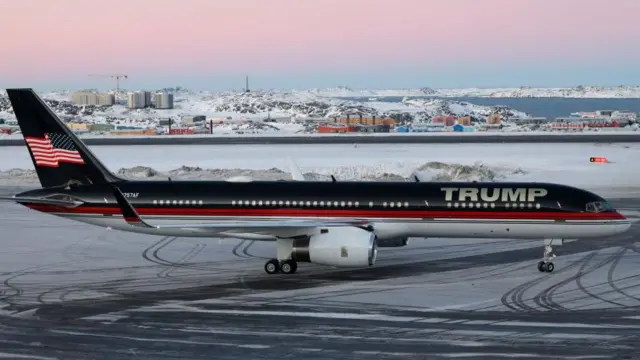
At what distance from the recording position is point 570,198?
1387 inches

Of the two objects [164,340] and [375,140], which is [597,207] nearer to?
[164,340]

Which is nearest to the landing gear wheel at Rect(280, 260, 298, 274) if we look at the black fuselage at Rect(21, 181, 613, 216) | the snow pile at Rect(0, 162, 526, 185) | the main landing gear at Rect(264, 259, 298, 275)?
the main landing gear at Rect(264, 259, 298, 275)

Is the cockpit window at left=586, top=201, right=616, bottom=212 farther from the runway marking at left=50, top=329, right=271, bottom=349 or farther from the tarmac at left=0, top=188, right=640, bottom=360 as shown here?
the runway marking at left=50, top=329, right=271, bottom=349

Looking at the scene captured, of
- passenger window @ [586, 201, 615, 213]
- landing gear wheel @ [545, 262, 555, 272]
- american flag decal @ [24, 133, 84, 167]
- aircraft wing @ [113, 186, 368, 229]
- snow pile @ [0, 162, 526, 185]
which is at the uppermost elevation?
american flag decal @ [24, 133, 84, 167]

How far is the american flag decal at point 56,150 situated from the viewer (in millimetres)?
37719

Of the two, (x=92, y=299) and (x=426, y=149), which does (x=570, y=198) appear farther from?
(x=426, y=149)

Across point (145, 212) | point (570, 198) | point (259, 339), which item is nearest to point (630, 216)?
point (570, 198)

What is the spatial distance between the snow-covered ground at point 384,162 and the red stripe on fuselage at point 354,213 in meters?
28.4

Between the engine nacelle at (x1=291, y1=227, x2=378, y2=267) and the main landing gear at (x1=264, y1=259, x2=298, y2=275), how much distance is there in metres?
1.00

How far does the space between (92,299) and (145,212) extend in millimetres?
7825

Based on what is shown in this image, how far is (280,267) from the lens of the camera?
114ft

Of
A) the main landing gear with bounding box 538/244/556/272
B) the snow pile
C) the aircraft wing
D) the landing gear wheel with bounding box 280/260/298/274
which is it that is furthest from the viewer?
the snow pile

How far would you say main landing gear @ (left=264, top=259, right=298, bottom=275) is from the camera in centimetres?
3466

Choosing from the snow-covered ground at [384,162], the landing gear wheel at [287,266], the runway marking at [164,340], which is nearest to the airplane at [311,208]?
the landing gear wheel at [287,266]
